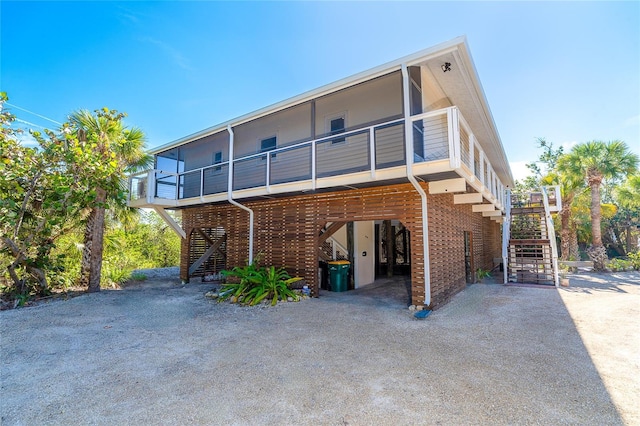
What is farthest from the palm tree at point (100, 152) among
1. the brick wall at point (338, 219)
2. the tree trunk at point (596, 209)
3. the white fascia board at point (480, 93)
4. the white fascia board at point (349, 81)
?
the tree trunk at point (596, 209)

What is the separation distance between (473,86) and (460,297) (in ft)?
19.2

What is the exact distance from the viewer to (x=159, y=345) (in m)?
4.83

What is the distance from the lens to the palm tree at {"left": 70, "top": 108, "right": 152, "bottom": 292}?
9.34 m

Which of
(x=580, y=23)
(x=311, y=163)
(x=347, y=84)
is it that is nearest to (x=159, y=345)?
(x=311, y=163)

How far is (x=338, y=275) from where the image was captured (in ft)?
32.2

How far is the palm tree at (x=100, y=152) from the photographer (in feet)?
30.6

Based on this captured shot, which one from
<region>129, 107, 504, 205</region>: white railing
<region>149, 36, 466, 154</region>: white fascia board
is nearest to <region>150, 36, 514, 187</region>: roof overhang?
<region>149, 36, 466, 154</region>: white fascia board

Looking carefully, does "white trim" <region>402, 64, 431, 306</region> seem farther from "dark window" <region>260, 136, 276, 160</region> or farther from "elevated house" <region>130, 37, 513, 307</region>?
"dark window" <region>260, 136, 276, 160</region>

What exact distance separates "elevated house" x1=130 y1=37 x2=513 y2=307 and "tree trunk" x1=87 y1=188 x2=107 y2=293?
1331mm

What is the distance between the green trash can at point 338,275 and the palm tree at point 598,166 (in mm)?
14459

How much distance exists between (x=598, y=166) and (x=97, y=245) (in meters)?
23.0

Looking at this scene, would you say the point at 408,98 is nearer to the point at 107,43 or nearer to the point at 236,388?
the point at 236,388

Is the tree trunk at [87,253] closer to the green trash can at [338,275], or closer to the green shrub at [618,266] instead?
the green trash can at [338,275]

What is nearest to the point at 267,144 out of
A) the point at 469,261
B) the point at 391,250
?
the point at 391,250
